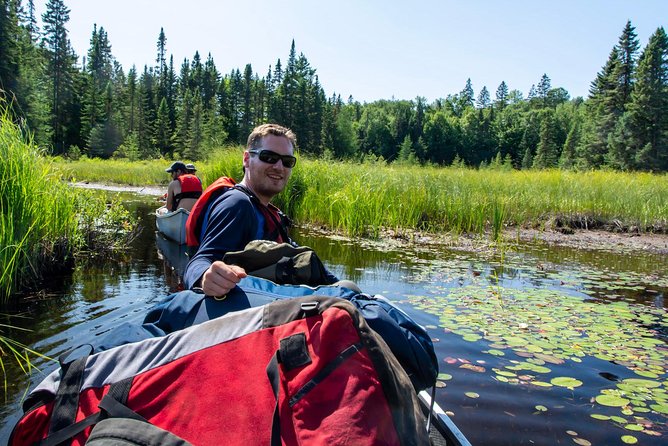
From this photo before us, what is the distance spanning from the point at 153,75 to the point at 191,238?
90882 millimetres

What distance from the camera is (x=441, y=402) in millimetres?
3262

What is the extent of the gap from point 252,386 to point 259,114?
8734 centimetres

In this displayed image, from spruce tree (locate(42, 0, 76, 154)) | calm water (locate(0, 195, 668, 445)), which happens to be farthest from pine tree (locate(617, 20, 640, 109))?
spruce tree (locate(42, 0, 76, 154))

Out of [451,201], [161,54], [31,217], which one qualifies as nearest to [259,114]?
[161,54]

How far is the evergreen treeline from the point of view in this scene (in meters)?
43.2

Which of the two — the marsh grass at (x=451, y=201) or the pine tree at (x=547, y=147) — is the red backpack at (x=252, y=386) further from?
the pine tree at (x=547, y=147)

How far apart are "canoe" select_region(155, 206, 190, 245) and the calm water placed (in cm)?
34

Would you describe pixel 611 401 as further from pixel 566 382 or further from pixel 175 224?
pixel 175 224

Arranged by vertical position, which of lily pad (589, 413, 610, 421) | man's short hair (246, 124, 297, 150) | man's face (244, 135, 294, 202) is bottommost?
lily pad (589, 413, 610, 421)

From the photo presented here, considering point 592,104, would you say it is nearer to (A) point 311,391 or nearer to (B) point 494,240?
(B) point 494,240

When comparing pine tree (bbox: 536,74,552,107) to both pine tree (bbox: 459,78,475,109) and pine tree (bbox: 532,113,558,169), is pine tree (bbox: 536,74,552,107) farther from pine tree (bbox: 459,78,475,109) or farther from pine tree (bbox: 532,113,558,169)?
pine tree (bbox: 532,113,558,169)

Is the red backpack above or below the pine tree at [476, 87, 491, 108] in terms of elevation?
below

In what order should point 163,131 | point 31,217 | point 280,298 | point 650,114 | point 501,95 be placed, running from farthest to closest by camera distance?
point 501,95 < point 163,131 < point 650,114 < point 31,217 < point 280,298

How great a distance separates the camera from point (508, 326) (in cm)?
484
